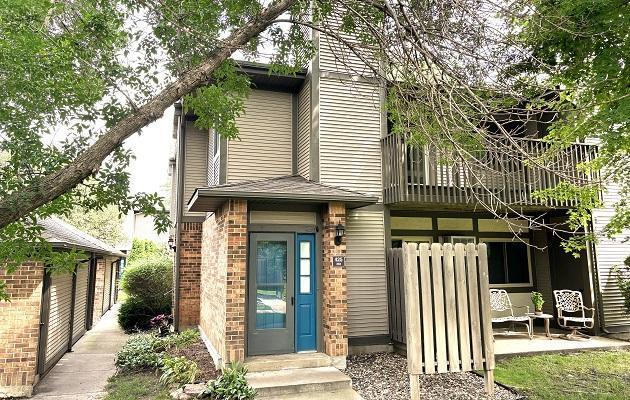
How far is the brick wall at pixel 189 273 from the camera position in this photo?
1074 centimetres

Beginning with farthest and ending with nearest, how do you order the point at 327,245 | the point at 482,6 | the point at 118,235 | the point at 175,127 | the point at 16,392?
the point at 118,235 → the point at 175,127 → the point at 327,245 → the point at 16,392 → the point at 482,6

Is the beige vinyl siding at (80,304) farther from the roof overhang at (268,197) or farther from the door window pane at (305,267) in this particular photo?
the door window pane at (305,267)

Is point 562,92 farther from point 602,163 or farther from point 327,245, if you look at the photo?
point 327,245

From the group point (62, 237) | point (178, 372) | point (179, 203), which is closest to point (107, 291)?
point (179, 203)

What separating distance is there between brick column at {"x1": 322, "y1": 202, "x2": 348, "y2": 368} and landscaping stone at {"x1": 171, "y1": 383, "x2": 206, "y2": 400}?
7.40 feet

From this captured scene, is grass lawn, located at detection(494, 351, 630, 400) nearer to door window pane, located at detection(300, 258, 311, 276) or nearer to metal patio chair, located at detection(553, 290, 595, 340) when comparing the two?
metal patio chair, located at detection(553, 290, 595, 340)

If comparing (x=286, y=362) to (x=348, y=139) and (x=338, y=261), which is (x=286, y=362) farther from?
(x=348, y=139)

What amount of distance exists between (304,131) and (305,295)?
3899 millimetres

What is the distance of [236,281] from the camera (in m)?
6.76

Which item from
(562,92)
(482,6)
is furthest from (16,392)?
(562,92)

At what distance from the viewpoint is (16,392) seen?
642cm

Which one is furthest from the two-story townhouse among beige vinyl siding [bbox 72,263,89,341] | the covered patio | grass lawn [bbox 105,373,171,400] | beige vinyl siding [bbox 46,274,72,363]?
beige vinyl siding [bbox 72,263,89,341]

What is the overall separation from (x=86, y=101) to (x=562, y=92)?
6.59 m

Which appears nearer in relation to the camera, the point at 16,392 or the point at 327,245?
the point at 16,392
